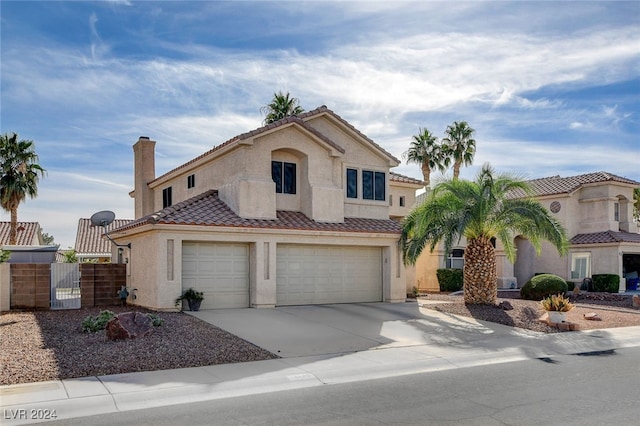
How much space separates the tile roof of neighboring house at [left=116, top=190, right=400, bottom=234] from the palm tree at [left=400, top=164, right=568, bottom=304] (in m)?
2.18

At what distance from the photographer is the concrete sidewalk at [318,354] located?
9164mm

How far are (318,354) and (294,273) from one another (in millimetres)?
8401

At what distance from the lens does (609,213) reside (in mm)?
34219

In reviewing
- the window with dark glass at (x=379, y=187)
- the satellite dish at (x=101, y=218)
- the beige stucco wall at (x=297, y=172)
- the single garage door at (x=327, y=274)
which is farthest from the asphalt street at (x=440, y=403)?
the satellite dish at (x=101, y=218)

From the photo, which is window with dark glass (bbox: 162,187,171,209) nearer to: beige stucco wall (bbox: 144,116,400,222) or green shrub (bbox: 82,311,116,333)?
beige stucco wall (bbox: 144,116,400,222)

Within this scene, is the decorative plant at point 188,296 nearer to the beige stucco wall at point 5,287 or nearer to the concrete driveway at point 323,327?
the concrete driveway at point 323,327

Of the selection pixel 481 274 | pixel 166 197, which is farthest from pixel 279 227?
pixel 166 197

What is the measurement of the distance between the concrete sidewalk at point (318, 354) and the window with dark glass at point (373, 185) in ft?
16.6

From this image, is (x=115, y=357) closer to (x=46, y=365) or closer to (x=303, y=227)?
(x=46, y=365)

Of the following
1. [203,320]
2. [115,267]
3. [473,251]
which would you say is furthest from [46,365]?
[473,251]

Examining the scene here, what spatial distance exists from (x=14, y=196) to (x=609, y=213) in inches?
1446

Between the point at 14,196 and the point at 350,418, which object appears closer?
the point at 350,418

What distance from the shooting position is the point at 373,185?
24922 millimetres

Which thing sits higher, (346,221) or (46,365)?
(346,221)
